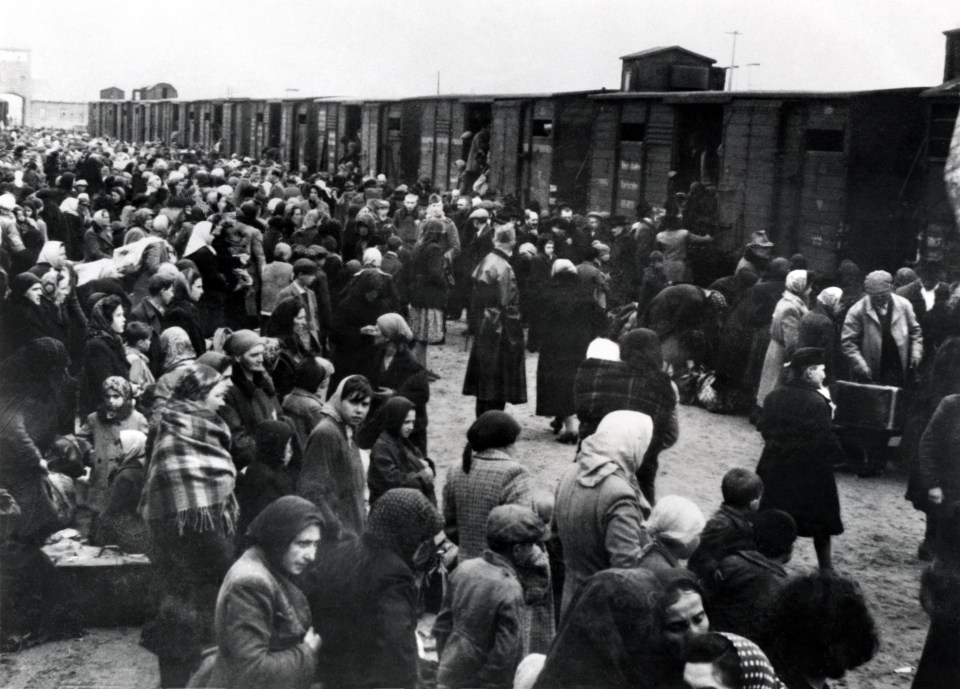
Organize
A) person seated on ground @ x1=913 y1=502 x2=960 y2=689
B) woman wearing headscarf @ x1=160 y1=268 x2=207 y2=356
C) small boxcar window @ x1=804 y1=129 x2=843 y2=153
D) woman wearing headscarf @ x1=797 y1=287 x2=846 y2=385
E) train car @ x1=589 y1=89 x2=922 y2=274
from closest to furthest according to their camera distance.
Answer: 1. person seated on ground @ x1=913 y1=502 x2=960 y2=689
2. woman wearing headscarf @ x1=797 y1=287 x2=846 y2=385
3. woman wearing headscarf @ x1=160 y1=268 x2=207 y2=356
4. train car @ x1=589 y1=89 x2=922 y2=274
5. small boxcar window @ x1=804 y1=129 x2=843 y2=153

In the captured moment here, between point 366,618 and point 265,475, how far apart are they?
56.3 inches

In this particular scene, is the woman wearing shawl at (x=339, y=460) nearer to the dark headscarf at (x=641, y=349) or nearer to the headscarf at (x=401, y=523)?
the headscarf at (x=401, y=523)

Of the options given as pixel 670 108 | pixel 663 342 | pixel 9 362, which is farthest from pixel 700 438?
pixel 670 108

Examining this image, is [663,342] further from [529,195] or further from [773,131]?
[529,195]

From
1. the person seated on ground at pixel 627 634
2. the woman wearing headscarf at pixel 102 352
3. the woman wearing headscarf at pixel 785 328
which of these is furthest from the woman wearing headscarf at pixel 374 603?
the woman wearing headscarf at pixel 785 328

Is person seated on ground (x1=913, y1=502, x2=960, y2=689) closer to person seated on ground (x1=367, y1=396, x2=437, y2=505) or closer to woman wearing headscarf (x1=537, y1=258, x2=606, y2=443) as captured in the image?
person seated on ground (x1=367, y1=396, x2=437, y2=505)

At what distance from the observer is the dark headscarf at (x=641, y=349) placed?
6.31m

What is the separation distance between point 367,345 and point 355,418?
139 inches

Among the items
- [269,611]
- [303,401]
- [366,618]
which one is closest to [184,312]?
[303,401]

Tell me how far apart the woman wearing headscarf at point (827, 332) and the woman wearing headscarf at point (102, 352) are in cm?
490

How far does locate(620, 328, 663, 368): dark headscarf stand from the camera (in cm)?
631

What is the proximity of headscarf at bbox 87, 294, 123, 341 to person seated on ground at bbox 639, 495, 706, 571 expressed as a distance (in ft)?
14.5

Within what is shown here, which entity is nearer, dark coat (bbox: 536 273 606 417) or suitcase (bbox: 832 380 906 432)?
suitcase (bbox: 832 380 906 432)

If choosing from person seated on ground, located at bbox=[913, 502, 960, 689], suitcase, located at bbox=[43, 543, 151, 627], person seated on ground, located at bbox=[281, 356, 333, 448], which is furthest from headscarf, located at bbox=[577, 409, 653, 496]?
suitcase, located at bbox=[43, 543, 151, 627]
